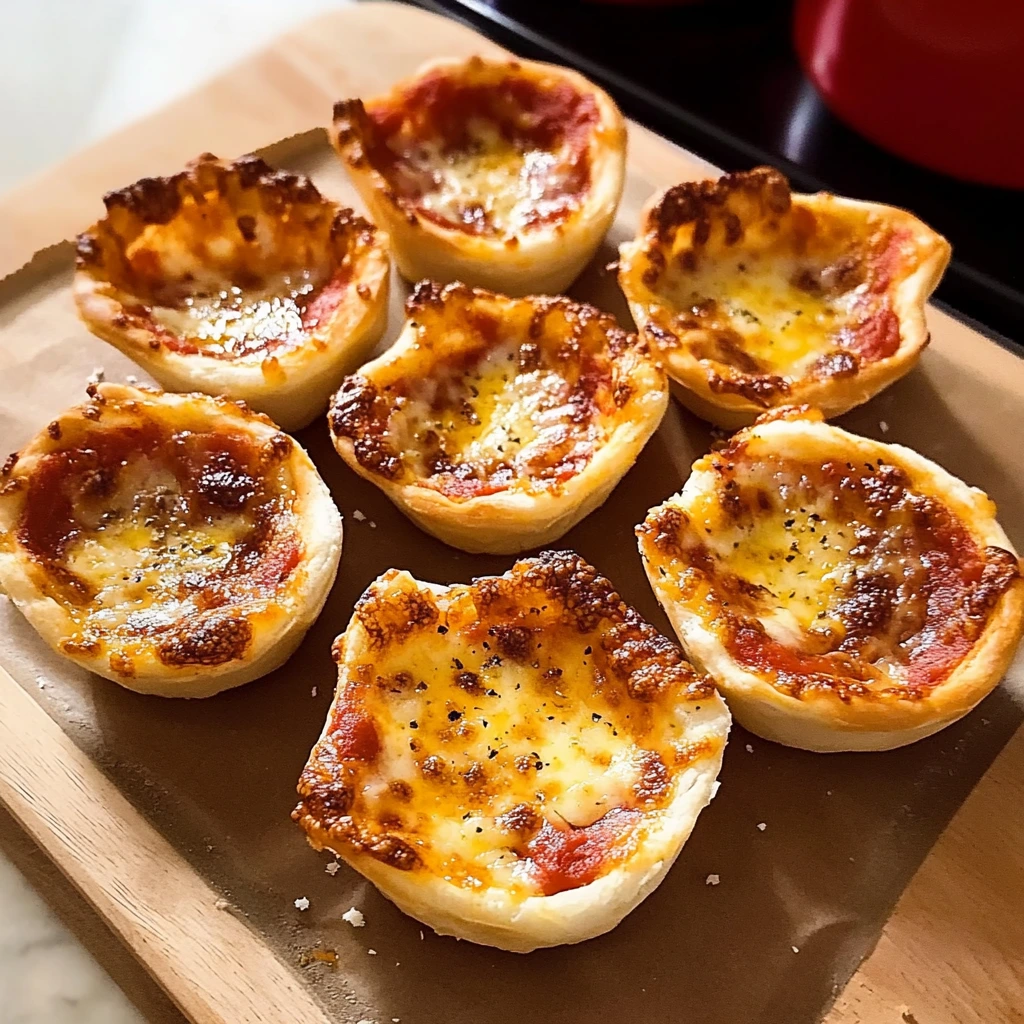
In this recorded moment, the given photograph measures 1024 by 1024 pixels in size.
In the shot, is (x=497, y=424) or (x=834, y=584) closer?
(x=834, y=584)

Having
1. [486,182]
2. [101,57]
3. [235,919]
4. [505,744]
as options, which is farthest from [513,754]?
[101,57]

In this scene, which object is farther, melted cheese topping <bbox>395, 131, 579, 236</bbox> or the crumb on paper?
melted cheese topping <bbox>395, 131, 579, 236</bbox>

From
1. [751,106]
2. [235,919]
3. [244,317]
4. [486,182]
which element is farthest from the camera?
[751,106]

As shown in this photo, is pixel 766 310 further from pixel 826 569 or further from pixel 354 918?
pixel 354 918

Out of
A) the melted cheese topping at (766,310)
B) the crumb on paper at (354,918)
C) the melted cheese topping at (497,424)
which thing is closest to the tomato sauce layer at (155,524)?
the melted cheese topping at (497,424)

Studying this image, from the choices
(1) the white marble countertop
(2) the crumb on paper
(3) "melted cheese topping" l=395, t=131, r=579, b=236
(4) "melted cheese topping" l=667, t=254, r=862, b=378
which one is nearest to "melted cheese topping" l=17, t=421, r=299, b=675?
(2) the crumb on paper

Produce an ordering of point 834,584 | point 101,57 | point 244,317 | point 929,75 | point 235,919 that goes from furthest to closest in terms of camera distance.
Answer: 1. point 101,57
2. point 929,75
3. point 244,317
4. point 834,584
5. point 235,919

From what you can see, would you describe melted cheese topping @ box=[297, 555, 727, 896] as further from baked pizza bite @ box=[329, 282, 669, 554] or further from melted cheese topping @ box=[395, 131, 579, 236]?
melted cheese topping @ box=[395, 131, 579, 236]
